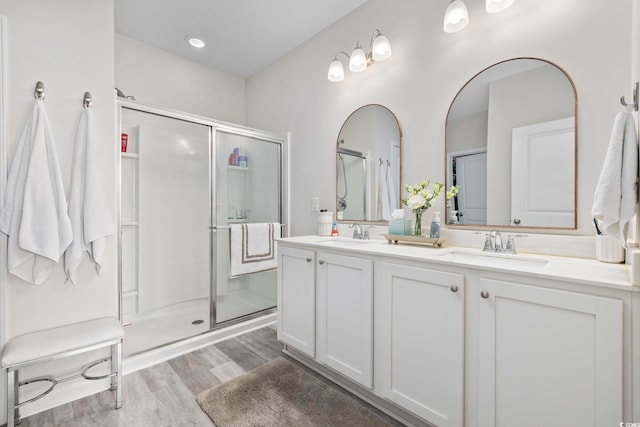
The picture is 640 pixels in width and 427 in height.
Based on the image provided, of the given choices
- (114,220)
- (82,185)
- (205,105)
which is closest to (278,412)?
(114,220)

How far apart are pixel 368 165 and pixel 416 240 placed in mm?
747

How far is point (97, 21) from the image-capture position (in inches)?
67.5

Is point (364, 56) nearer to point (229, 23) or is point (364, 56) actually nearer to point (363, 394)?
point (229, 23)

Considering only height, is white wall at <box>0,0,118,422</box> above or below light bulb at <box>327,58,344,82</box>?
below

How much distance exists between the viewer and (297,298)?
192 cm

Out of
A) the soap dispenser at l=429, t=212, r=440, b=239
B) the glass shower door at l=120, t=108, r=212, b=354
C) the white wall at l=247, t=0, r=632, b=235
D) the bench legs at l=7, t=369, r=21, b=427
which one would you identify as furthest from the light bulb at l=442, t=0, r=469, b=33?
the bench legs at l=7, t=369, r=21, b=427

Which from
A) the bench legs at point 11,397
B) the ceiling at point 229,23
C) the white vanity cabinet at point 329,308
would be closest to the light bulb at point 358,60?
the ceiling at point 229,23

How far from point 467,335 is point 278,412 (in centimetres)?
107

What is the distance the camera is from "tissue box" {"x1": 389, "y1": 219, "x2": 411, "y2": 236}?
182 centimetres

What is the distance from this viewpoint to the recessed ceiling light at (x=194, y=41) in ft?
8.62

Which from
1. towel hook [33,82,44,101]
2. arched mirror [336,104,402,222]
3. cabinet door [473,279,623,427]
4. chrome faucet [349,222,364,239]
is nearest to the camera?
cabinet door [473,279,623,427]

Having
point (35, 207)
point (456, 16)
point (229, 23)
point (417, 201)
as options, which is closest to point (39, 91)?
point (35, 207)

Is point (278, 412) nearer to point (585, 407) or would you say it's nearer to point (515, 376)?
point (515, 376)

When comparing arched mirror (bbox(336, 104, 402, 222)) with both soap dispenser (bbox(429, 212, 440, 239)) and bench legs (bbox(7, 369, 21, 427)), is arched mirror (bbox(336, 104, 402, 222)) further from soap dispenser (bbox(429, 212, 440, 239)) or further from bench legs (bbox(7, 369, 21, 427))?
bench legs (bbox(7, 369, 21, 427))
